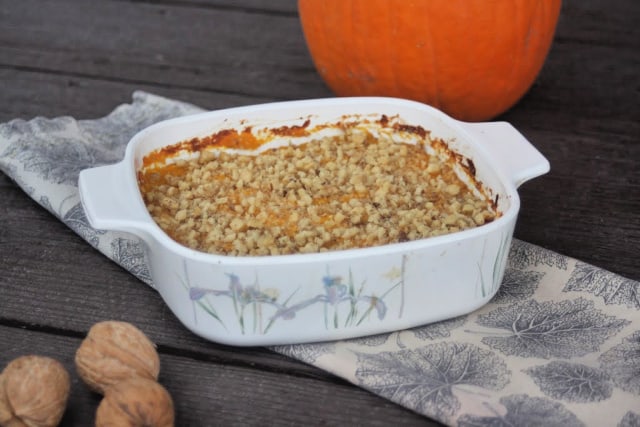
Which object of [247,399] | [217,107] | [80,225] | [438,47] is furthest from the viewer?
[217,107]

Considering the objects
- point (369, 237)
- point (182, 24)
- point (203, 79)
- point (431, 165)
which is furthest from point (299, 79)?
point (369, 237)

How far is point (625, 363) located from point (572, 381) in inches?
2.3

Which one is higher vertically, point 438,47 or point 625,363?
point 438,47

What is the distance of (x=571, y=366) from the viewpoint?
864mm

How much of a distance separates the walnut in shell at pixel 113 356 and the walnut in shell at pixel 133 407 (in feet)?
0.15

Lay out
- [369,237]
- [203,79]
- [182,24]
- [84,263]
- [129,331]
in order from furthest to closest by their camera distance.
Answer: [182,24] → [203,79] → [84,263] → [369,237] → [129,331]

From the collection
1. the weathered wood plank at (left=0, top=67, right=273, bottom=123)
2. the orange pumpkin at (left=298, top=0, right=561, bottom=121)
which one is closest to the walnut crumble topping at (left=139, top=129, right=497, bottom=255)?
the orange pumpkin at (left=298, top=0, right=561, bottom=121)

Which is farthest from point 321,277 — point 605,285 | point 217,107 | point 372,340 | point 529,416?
point 217,107

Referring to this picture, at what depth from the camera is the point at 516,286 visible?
0.98 m

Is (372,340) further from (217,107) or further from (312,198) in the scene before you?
(217,107)

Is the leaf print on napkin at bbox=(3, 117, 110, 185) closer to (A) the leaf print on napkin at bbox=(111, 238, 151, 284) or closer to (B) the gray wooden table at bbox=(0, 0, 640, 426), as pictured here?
(B) the gray wooden table at bbox=(0, 0, 640, 426)

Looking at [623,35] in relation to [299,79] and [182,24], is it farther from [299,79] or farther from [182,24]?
[182,24]

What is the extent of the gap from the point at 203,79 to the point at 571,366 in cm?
76

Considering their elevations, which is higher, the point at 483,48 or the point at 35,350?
the point at 483,48
